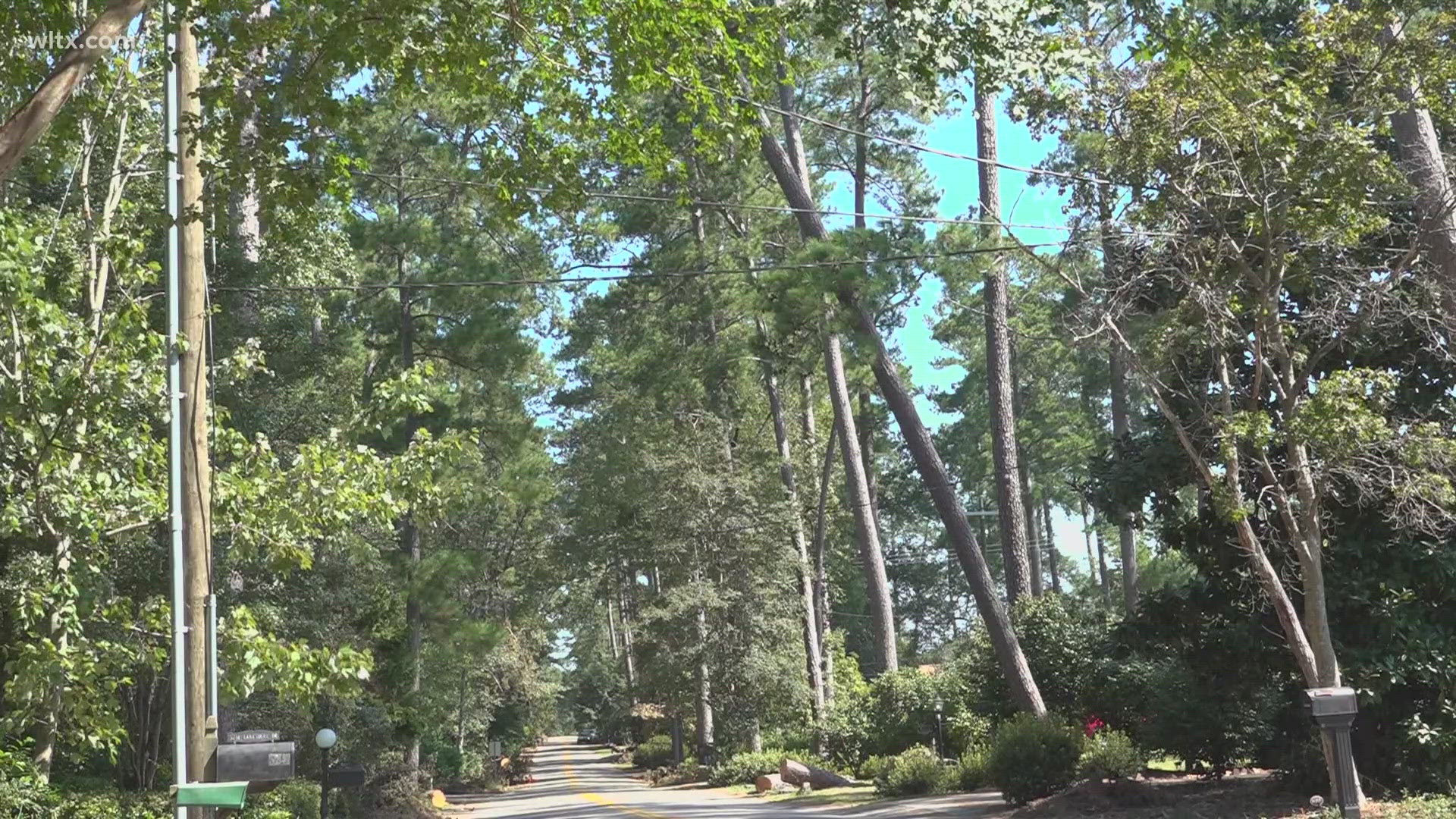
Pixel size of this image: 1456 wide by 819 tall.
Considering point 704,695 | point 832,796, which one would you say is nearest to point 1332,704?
point 832,796

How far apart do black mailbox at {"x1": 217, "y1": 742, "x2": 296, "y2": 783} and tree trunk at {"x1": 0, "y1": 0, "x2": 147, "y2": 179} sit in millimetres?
3901

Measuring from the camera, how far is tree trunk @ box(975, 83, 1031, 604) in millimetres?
22391

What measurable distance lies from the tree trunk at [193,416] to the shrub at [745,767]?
21.8 m

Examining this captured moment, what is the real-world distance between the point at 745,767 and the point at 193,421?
24.0 metres

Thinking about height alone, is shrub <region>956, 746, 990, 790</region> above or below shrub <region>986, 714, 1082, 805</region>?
below

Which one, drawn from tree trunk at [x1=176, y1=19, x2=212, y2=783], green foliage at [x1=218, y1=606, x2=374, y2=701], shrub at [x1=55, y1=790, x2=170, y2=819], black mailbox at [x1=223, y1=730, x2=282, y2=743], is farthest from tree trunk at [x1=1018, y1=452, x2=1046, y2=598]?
black mailbox at [x1=223, y1=730, x2=282, y2=743]

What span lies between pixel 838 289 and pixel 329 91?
12.6 meters

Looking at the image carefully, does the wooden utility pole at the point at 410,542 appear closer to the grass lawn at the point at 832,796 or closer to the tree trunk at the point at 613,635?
the grass lawn at the point at 832,796

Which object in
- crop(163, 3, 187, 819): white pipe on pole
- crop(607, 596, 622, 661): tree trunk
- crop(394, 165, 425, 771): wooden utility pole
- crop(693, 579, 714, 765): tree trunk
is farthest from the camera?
crop(607, 596, 622, 661): tree trunk

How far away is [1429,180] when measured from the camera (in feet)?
46.1

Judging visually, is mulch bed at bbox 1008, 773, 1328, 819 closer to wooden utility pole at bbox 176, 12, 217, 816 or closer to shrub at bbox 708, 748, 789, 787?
wooden utility pole at bbox 176, 12, 217, 816

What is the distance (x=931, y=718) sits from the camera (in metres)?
24.5

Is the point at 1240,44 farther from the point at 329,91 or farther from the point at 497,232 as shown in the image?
the point at 497,232

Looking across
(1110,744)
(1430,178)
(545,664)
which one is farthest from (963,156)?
(545,664)
